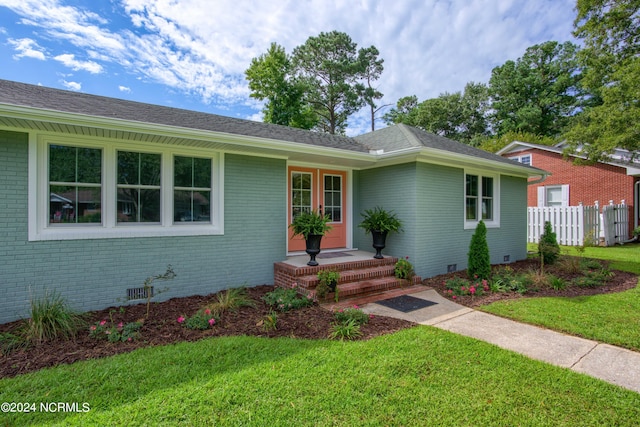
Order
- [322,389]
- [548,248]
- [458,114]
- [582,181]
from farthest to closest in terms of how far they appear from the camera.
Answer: [458,114] < [582,181] < [548,248] < [322,389]

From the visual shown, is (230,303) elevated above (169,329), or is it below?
above

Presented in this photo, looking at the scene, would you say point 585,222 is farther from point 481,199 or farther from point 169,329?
point 169,329

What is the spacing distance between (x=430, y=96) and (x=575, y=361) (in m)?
34.0

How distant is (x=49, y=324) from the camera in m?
3.79

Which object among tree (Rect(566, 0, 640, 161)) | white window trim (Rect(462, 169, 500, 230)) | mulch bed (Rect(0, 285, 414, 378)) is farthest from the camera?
tree (Rect(566, 0, 640, 161))

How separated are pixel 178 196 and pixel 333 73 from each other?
22915 mm

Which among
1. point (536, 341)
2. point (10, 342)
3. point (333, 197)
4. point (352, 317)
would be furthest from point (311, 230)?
point (10, 342)

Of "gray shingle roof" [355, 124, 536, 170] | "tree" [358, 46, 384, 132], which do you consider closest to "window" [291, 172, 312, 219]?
"gray shingle roof" [355, 124, 536, 170]

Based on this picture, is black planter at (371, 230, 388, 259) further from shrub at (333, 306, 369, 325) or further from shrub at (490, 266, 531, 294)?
shrub at (333, 306, 369, 325)

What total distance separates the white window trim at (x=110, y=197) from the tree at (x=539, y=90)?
30.3 meters

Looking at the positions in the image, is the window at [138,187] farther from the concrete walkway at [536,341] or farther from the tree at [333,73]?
the tree at [333,73]

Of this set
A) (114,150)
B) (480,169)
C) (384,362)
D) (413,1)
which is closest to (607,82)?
(480,169)

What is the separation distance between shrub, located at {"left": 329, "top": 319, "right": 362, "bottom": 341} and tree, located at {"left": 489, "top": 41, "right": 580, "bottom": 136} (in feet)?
100

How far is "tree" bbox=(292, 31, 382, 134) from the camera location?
2464 centimetres
